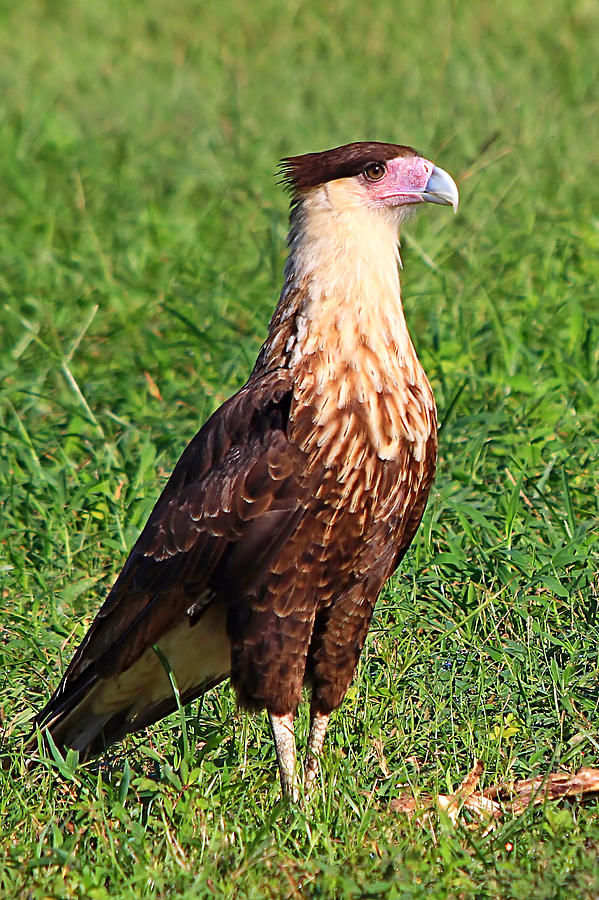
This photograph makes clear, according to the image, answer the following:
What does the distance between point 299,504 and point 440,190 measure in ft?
3.49

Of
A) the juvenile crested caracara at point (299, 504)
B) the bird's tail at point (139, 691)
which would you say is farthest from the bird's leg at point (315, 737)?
the bird's tail at point (139, 691)

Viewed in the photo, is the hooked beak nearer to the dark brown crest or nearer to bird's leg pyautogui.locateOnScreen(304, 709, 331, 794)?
the dark brown crest

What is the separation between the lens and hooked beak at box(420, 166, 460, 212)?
3.84 meters

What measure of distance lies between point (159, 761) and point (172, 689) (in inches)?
8.4

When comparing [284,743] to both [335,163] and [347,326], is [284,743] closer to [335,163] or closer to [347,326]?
[347,326]

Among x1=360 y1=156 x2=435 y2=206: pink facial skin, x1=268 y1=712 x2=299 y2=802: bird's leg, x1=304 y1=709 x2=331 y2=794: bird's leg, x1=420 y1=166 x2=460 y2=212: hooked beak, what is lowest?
x1=304 y1=709 x2=331 y2=794: bird's leg

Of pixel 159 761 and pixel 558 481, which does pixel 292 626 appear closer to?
pixel 159 761

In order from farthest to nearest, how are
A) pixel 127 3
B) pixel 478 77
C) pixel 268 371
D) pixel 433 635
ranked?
pixel 127 3 → pixel 478 77 → pixel 433 635 → pixel 268 371

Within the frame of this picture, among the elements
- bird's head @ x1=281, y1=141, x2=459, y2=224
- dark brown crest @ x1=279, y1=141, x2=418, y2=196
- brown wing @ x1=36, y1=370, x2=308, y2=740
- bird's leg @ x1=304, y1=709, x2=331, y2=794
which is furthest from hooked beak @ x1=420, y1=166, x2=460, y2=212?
bird's leg @ x1=304, y1=709, x2=331, y2=794

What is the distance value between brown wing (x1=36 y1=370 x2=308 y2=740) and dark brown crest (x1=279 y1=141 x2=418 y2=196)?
23.0 inches

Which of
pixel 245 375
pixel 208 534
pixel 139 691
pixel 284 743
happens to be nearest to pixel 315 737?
pixel 284 743

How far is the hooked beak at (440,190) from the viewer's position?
12.6 feet

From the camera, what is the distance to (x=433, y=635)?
4.24 meters

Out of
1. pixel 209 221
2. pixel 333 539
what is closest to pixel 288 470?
pixel 333 539
